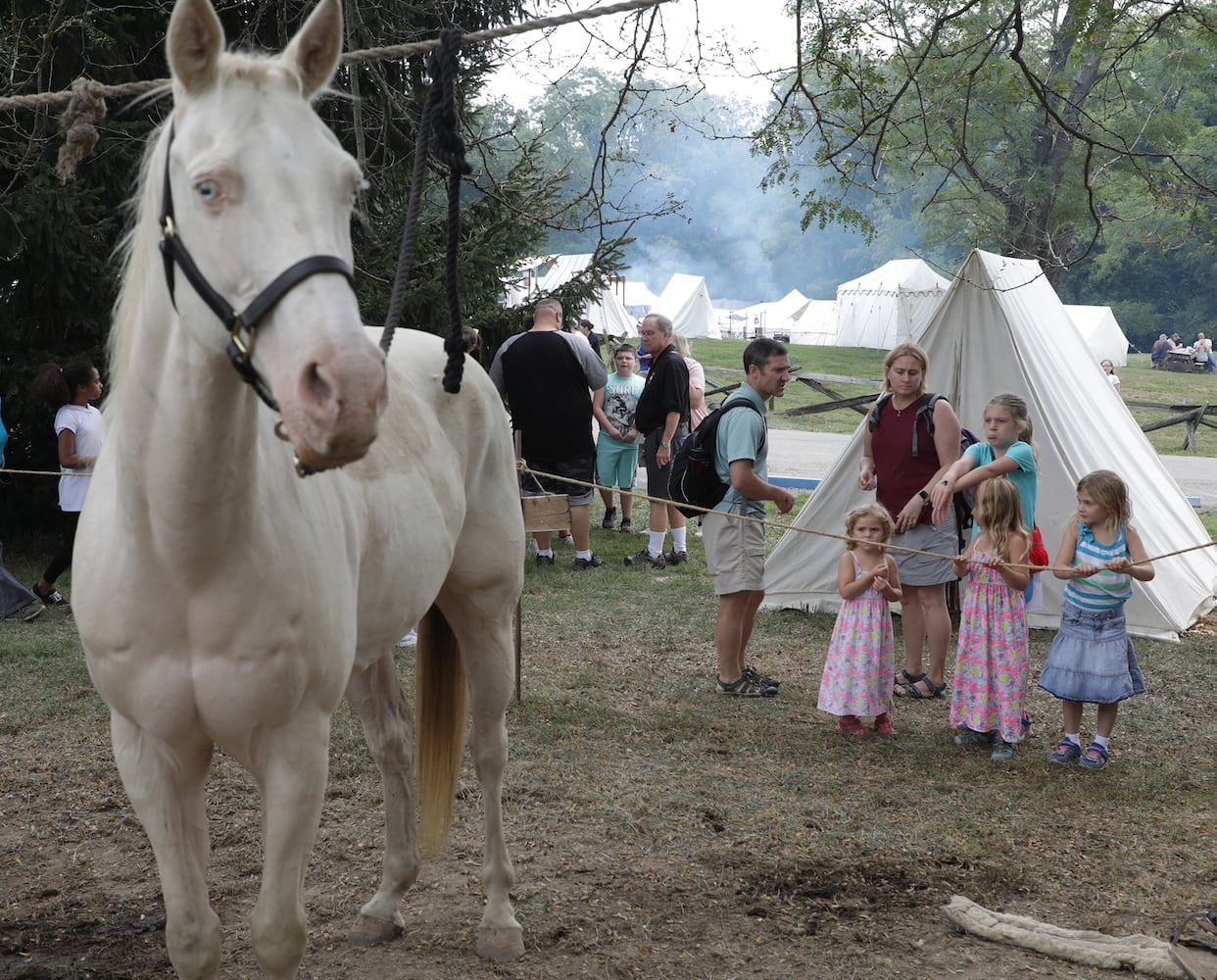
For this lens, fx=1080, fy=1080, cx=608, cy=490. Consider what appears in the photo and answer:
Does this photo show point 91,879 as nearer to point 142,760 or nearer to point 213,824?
point 213,824

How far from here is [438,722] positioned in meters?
3.57

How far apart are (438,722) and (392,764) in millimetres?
199

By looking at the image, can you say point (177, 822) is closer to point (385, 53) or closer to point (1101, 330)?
point (385, 53)

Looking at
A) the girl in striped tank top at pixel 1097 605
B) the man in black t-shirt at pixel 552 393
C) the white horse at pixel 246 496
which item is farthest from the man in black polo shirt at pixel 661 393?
the white horse at pixel 246 496

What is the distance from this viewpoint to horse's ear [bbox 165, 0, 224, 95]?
164cm

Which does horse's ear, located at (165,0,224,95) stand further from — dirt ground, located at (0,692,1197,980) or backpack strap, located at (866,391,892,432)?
backpack strap, located at (866,391,892,432)

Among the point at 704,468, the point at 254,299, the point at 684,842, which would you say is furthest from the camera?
the point at 704,468

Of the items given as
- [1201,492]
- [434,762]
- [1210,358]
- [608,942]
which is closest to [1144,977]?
[608,942]

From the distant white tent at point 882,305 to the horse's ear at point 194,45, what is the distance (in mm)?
31011

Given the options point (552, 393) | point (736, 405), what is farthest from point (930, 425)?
point (552, 393)

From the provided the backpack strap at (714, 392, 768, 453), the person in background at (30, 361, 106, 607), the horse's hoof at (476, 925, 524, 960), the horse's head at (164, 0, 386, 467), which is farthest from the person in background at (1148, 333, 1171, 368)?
the horse's head at (164, 0, 386, 467)

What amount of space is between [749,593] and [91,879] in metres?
3.41

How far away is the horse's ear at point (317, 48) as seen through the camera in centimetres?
181

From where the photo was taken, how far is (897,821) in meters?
4.26
